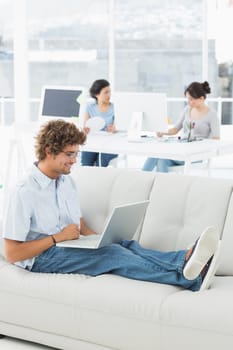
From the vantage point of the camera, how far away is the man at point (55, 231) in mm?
3195

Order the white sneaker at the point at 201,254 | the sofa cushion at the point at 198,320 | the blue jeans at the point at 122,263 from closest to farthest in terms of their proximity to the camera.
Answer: the sofa cushion at the point at 198,320
the white sneaker at the point at 201,254
the blue jeans at the point at 122,263

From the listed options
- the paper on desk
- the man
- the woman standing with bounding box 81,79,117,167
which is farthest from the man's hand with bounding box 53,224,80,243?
the woman standing with bounding box 81,79,117,167

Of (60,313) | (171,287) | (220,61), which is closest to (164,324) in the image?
(171,287)

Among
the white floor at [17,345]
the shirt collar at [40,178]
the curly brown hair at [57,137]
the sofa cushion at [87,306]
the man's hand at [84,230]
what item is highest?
the curly brown hair at [57,137]

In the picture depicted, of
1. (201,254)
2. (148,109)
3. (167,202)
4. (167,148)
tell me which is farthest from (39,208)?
(148,109)

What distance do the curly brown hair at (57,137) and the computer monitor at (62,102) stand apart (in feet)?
9.03

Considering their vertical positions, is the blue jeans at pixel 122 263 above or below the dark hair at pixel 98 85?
below

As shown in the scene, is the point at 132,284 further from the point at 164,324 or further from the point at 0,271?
the point at 0,271

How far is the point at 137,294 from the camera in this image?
298 centimetres

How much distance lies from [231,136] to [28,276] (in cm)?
573

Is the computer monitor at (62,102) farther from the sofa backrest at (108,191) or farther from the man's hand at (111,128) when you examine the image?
the sofa backrest at (108,191)

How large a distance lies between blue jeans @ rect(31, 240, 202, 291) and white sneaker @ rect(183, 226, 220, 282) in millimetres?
98

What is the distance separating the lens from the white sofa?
285cm

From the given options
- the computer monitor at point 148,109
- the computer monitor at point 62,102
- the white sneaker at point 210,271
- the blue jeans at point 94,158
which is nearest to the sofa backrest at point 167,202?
the white sneaker at point 210,271
